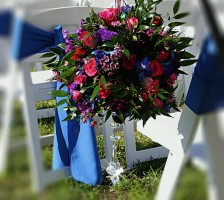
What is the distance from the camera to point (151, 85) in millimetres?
2020

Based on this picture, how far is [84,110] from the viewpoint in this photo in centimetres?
219

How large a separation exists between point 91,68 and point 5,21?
1.12 m

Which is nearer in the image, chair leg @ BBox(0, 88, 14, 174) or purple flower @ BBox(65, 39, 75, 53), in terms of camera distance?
chair leg @ BBox(0, 88, 14, 174)

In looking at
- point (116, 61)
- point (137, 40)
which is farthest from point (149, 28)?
point (116, 61)

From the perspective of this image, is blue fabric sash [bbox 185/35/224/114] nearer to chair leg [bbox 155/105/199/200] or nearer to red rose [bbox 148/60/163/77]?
chair leg [bbox 155/105/199/200]

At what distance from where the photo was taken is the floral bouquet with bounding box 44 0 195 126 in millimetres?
2051

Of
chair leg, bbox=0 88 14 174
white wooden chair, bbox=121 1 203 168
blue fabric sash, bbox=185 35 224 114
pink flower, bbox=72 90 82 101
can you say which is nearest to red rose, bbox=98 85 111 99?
pink flower, bbox=72 90 82 101

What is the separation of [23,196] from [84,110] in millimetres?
1195

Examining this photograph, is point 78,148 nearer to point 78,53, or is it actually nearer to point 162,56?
point 78,53

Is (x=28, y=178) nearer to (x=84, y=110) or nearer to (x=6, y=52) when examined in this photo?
(x=6, y=52)

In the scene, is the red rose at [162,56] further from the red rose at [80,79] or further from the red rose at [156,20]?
the red rose at [80,79]

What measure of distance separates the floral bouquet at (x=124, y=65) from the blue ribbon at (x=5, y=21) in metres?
1.09

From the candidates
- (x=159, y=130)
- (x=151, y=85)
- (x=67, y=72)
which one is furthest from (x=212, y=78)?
(x=159, y=130)

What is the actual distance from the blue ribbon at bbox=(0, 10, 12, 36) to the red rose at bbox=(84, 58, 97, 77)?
3.65ft
